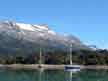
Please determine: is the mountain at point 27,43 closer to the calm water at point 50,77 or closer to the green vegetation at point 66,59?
the green vegetation at point 66,59

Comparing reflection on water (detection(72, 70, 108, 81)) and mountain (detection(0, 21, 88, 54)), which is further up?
mountain (detection(0, 21, 88, 54))

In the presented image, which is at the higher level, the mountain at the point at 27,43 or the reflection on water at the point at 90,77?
the mountain at the point at 27,43

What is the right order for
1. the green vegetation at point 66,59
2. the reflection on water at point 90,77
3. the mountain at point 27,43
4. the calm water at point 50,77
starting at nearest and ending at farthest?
the calm water at point 50,77 < the reflection on water at point 90,77 < the green vegetation at point 66,59 < the mountain at point 27,43

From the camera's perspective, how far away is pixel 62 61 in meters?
93.9

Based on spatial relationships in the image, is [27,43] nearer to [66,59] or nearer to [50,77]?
[66,59]

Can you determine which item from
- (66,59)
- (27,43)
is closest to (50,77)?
(66,59)

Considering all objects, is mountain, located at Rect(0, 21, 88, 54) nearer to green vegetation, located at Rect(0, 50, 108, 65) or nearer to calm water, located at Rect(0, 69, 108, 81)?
green vegetation, located at Rect(0, 50, 108, 65)

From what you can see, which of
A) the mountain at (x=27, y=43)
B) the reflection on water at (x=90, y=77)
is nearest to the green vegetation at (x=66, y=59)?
the mountain at (x=27, y=43)

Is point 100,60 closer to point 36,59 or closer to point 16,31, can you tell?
point 36,59

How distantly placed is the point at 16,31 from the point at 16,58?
101184 mm

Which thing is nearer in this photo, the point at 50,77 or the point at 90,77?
the point at 50,77

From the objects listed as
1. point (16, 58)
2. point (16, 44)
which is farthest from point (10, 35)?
point (16, 58)

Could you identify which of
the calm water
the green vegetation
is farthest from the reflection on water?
the green vegetation

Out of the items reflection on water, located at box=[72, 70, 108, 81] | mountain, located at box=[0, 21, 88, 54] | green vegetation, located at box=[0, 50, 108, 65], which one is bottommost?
reflection on water, located at box=[72, 70, 108, 81]
